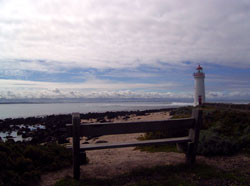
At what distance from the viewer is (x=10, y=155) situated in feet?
14.1

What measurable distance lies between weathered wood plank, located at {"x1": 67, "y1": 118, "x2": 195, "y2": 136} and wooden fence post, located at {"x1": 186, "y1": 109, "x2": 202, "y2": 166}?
0.17 meters

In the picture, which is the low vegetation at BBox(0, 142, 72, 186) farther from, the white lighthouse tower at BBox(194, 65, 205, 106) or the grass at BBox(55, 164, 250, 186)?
the white lighthouse tower at BBox(194, 65, 205, 106)

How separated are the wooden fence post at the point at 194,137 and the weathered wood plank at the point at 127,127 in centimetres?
17

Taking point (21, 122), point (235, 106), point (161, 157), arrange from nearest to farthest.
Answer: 1. point (161, 157)
2. point (235, 106)
3. point (21, 122)

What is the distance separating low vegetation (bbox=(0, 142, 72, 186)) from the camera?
3701 mm

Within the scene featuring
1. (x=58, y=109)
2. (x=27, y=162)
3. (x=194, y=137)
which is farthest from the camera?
(x=58, y=109)

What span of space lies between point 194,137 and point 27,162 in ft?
11.1

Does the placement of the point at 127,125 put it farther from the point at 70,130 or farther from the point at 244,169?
the point at 244,169

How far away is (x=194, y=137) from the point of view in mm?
4484

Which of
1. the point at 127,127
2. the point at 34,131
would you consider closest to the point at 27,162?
the point at 127,127

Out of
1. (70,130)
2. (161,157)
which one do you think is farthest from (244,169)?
(70,130)

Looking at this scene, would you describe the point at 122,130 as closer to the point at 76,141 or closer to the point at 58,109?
the point at 76,141

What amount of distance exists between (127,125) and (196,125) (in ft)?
4.84

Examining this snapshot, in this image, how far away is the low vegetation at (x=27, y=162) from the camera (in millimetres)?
3701
